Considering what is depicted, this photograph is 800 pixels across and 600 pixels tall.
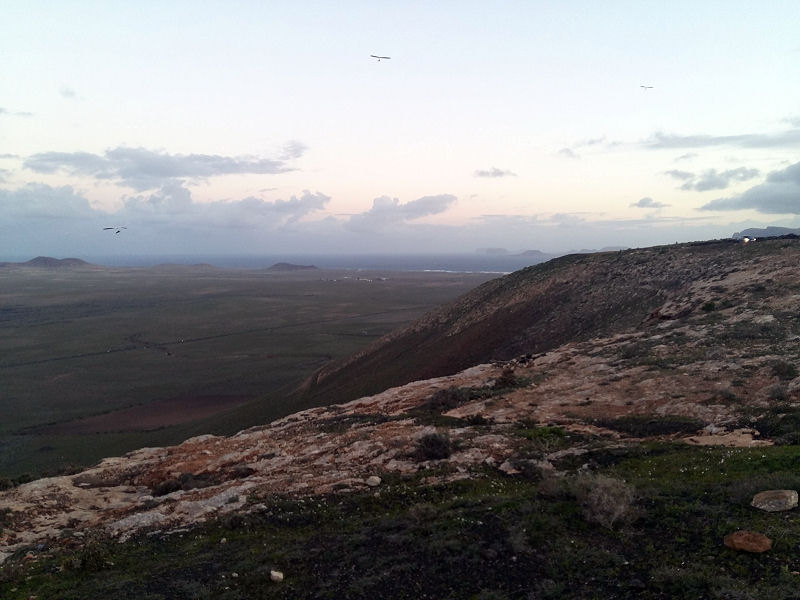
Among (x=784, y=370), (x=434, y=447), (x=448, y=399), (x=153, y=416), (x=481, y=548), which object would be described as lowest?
(x=153, y=416)

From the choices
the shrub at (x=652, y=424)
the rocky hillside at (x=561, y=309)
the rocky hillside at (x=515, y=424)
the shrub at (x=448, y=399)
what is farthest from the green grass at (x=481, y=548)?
the rocky hillside at (x=561, y=309)

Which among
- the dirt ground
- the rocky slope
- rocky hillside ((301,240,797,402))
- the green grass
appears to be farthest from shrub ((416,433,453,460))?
the dirt ground

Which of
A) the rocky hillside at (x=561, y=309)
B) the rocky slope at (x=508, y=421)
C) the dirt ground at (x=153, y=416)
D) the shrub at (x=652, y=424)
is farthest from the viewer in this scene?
the dirt ground at (x=153, y=416)

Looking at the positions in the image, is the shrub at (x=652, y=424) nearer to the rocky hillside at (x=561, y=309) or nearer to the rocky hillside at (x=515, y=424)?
the rocky hillside at (x=515, y=424)

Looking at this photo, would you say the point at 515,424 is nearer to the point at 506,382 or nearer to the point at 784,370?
the point at 506,382

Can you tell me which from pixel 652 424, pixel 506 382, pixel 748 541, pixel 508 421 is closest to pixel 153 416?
pixel 506 382

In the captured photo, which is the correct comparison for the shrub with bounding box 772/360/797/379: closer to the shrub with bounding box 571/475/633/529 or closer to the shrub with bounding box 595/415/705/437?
the shrub with bounding box 595/415/705/437
